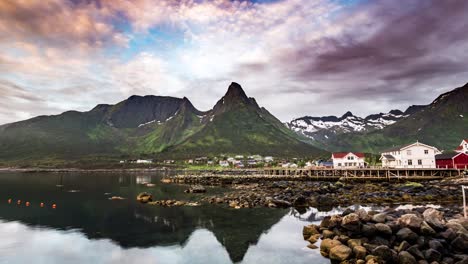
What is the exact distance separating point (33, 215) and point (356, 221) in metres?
50.3

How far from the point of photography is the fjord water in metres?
27.9

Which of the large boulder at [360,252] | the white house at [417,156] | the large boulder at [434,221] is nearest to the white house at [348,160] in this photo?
the white house at [417,156]

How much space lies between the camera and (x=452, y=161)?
8762 centimetres

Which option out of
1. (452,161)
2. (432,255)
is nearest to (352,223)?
(432,255)

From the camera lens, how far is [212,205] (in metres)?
54.8

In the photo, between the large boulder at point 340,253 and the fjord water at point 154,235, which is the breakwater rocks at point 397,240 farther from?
the fjord water at point 154,235

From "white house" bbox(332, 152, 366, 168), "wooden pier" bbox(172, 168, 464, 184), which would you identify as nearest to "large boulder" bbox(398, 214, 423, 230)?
"wooden pier" bbox(172, 168, 464, 184)

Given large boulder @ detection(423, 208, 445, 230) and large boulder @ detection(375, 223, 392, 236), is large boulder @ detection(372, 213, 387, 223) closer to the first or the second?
large boulder @ detection(375, 223, 392, 236)

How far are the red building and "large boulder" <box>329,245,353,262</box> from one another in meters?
81.3

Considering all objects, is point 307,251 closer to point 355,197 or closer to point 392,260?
point 392,260

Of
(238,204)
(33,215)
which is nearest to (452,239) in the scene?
(238,204)

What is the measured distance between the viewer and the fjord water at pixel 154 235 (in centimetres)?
2788

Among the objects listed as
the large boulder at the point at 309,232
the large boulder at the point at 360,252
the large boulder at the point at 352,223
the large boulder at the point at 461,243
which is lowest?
the large boulder at the point at 309,232

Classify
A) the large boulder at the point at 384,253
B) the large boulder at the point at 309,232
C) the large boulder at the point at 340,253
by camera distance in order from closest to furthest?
the large boulder at the point at 384,253 → the large boulder at the point at 340,253 → the large boulder at the point at 309,232
